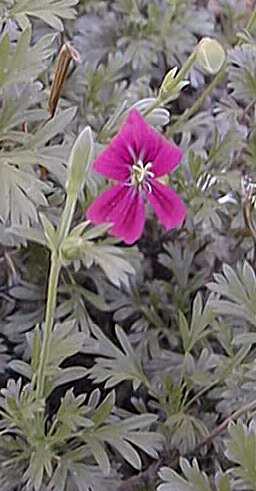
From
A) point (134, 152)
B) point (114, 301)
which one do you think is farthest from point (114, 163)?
point (114, 301)

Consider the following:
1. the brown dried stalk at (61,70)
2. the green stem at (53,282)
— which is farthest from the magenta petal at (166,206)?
the brown dried stalk at (61,70)

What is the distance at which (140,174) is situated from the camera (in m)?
0.97

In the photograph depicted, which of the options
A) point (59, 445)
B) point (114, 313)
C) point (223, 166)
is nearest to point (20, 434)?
point (59, 445)

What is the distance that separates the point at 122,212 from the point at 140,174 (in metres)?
0.05

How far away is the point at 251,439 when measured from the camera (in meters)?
0.95

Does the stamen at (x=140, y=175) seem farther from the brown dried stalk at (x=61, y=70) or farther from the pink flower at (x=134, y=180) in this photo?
the brown dried stalk at (x=61, y=70)

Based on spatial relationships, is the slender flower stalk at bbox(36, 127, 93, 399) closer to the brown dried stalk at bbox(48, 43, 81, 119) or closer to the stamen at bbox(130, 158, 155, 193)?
the stamen at bbox(130, 158, 155, 193)

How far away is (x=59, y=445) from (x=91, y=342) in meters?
0.13

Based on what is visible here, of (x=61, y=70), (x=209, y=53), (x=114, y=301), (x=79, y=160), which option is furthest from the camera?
(x=114, y=301)

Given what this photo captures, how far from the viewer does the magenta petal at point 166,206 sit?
3.15 feet

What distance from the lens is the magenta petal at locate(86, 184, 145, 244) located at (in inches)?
36.9

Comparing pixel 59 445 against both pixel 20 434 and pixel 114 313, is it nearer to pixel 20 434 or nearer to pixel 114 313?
pixel 20 434

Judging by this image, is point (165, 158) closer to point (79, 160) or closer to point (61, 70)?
point (79, 160)

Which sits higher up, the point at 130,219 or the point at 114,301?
the point at 130,219
